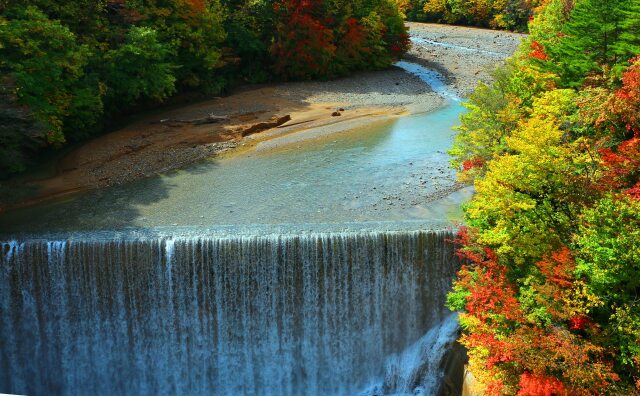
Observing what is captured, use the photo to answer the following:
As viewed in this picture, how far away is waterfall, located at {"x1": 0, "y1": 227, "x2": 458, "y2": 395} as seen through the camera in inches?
636

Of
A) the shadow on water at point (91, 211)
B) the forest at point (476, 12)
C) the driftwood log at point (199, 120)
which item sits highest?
the forest at point (476, 12)

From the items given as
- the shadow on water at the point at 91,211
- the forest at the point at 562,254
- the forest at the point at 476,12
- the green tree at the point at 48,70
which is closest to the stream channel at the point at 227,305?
the shadow on water at the point at 91,211

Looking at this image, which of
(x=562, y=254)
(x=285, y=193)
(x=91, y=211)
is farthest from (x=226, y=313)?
(x=562, y=254)

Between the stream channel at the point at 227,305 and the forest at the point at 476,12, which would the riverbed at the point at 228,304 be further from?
A: the forest at the point at 476,12

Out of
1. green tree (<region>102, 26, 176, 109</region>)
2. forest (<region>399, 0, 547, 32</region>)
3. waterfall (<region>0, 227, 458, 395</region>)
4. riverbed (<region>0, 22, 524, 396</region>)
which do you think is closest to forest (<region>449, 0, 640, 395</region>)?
riverbed (<region>0, 22, 524, 396</region>)

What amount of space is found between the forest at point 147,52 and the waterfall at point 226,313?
5083 millimetres

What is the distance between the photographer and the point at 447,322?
54.4ft

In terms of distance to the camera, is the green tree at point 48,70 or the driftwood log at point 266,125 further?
the driftwood log at point 266,125

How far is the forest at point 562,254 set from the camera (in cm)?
1098

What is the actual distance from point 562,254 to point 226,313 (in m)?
9.09

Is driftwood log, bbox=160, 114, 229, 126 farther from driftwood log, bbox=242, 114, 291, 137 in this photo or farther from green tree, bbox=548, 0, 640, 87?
green tree, bbox=548, 0, 640, 87

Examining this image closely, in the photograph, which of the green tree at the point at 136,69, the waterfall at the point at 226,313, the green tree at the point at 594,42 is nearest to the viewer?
the waterfall at the point at 226,313

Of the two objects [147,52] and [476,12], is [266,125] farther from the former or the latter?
[476,12]

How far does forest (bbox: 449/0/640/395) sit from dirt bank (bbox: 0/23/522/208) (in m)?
12.9
